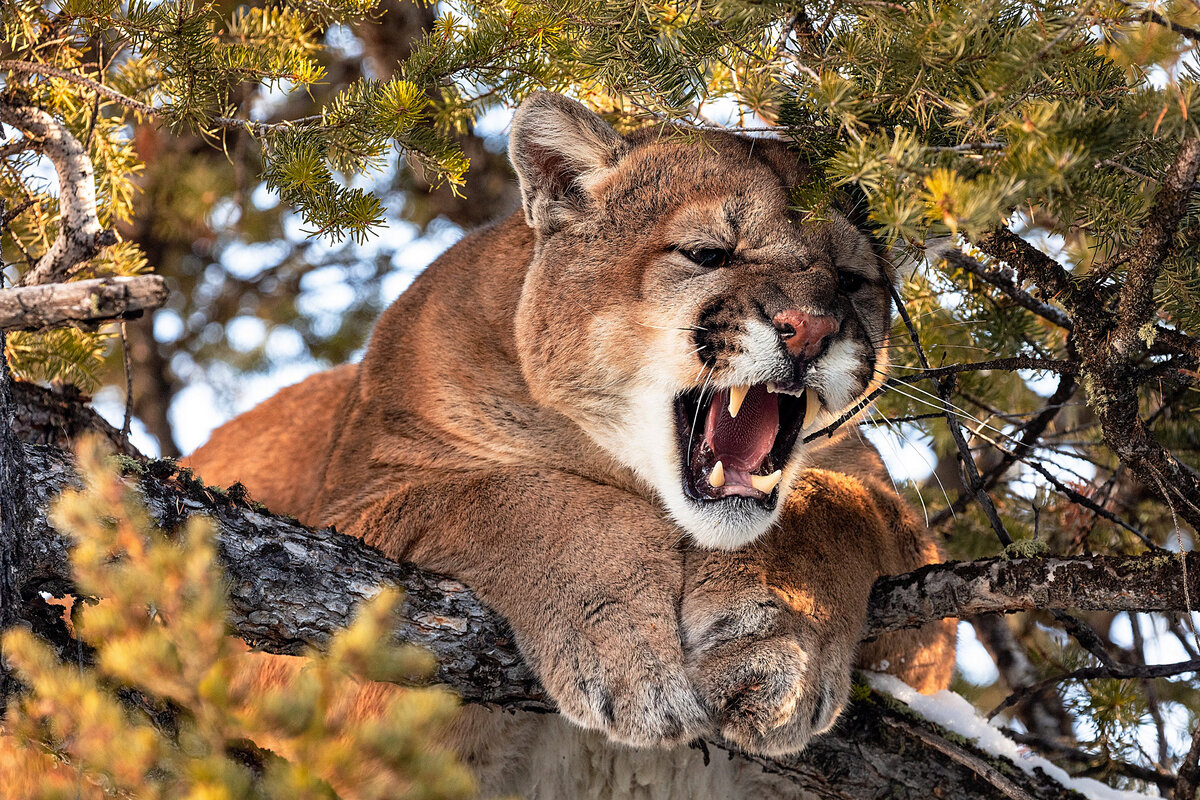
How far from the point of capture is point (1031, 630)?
548cm

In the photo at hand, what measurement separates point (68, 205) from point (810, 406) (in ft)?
7.47

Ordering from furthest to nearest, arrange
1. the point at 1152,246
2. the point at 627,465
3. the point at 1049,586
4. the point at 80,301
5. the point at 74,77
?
the point at 627,465 → the point at 74,77 → the point at 1049,586 → the point at 1152,246 → the point at 80,301

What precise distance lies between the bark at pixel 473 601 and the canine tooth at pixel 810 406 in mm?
553

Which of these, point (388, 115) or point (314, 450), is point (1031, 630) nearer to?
point (314, 450)

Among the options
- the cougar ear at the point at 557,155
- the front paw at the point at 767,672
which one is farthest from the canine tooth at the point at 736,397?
the cougar ear at the point at 557,155

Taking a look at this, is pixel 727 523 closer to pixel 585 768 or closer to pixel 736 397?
pixel 736 397

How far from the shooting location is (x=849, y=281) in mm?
3695

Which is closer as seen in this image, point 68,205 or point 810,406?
point 68,205

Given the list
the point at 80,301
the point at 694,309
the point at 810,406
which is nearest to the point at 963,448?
the point at 810,406

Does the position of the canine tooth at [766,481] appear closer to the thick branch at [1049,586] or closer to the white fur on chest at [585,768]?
the thick branch at [1049,586]

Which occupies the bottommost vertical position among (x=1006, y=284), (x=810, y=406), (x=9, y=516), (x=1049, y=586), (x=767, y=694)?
(x=9, y=516)

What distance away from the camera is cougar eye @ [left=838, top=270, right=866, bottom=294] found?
12.0 ft

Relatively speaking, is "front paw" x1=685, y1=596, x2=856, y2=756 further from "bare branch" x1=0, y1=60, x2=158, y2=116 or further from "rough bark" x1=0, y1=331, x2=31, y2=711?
"bare branch" x1=0, y1=60, x2=158, y2=116

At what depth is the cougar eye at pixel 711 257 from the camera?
354cm
